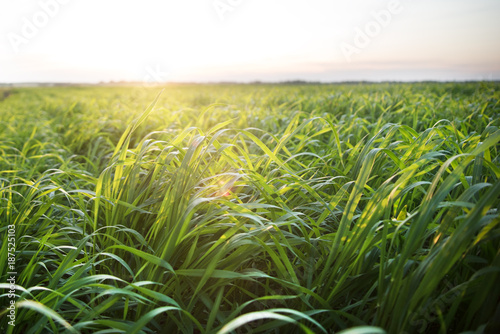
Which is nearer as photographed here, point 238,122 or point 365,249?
point 365,249

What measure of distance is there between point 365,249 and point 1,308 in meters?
1.29

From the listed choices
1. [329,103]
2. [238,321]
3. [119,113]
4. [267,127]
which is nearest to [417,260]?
[238,321]

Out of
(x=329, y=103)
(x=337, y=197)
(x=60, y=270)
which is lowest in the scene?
(x=60, y=270)

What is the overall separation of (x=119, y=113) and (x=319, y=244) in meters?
4.82

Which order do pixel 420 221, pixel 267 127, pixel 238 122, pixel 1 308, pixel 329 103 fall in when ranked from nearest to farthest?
pixel 420 221
pixel 1 308
pixel 267 127
pixel 238 122
pixel 329 103

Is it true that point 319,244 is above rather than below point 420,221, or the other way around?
below

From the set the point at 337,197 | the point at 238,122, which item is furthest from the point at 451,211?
the point at 238,122

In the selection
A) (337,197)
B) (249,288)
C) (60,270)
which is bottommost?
(249,288)

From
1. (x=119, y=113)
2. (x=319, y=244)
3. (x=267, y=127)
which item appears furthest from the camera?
(x=119, y=113)

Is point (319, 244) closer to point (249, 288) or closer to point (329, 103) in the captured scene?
point (249, 288)

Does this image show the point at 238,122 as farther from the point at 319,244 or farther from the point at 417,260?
the point at 417,260

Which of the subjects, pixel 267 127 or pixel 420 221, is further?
pixel 267 127

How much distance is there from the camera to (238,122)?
3809mm

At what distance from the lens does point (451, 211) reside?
35.0 inches
